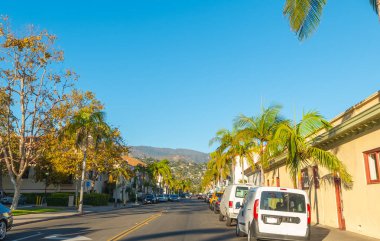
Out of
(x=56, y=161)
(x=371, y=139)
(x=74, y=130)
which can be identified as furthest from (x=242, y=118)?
(x=56, y=161)

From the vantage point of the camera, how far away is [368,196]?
45.0ft

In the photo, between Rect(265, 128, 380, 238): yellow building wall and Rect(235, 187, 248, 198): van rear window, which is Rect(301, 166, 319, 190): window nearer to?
Rect(265, 128, 380, 238): yellow building wall

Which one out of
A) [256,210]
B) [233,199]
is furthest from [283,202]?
[233,199]

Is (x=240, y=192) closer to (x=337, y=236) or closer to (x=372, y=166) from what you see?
(x=337, y=236)

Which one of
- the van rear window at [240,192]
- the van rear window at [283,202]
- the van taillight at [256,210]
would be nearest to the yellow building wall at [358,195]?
the van rear window at [283,202]

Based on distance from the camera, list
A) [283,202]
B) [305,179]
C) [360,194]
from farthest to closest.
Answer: [305,179], [360,194], [283,202]

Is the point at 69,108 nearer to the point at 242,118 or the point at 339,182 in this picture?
the point at 242,118

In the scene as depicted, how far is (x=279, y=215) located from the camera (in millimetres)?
11352

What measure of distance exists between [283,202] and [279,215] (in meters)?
0.44

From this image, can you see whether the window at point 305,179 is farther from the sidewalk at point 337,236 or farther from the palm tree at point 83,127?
the palm tree at point 83,127

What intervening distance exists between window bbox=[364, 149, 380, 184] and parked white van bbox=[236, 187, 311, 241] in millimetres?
3642

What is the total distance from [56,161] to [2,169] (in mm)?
11065

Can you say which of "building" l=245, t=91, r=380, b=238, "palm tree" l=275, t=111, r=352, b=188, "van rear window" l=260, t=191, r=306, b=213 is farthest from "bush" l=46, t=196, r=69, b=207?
"van rear window" l=260, t=191, r=306, b=213

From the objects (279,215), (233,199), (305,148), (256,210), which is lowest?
(279,215)
